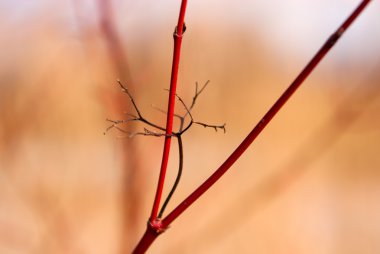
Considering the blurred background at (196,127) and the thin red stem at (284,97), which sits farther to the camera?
the blurred background at (196,127)

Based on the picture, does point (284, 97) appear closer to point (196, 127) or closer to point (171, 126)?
point (171, 126)

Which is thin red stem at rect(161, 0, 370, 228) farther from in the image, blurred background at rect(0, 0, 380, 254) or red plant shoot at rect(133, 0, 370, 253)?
blurred background at rect(0, 0, 380, 254)

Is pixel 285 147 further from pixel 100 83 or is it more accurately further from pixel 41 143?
pixel 41 143

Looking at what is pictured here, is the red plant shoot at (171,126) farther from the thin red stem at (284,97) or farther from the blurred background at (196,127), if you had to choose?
the blurred background at (196,127)

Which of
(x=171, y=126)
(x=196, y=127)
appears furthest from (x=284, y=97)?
(x=196, y=127)

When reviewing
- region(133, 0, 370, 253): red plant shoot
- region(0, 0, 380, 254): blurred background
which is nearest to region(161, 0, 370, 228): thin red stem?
region(133, 0, 370, 253): red plant shoot

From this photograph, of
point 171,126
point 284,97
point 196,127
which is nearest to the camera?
point 284,97

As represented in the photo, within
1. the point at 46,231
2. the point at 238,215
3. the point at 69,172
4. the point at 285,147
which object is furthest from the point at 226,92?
the point at 46,231

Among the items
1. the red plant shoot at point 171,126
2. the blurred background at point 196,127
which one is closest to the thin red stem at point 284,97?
the red plant shoot at point 171,126

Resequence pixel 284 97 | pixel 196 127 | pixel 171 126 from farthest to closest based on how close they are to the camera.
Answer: pixel 196 127, pixel 171 126, pixel 284 97
